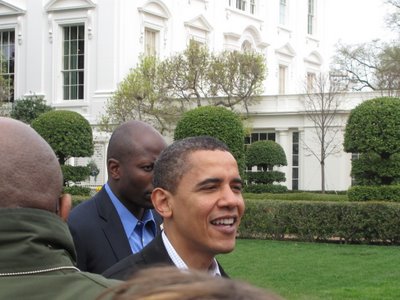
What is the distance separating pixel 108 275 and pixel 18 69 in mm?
31544

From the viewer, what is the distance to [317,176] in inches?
1291

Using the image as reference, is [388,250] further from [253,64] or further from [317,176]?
[317,176]

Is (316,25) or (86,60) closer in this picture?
(86,60)

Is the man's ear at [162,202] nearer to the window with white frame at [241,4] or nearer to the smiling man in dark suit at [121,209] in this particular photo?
the smiling man in dark suit at [121,209]

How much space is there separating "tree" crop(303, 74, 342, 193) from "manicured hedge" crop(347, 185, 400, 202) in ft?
43.0

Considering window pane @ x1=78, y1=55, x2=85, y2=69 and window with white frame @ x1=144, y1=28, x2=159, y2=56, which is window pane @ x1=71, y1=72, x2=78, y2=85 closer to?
window pane @ x1=78, y1=55, x2=85, y2=69

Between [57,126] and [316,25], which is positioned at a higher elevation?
[316,25]

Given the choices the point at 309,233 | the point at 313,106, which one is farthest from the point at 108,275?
the point at 313,106

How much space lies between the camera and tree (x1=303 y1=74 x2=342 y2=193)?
30.8 m

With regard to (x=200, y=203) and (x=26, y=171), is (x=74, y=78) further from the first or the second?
(x=26, y=171)

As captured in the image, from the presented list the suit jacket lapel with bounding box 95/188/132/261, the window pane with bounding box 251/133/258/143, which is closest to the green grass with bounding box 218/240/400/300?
the suit jacket lapel with bounding box 95/188/132/261

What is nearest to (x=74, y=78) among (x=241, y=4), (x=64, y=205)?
(x=241, y=4)

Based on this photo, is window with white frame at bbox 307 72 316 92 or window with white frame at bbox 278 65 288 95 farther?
window with white frame at bbox 278 65 288 95

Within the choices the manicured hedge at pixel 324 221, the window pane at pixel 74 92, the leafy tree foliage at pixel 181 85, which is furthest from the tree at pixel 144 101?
the manicured hedge at pixel 324 221
